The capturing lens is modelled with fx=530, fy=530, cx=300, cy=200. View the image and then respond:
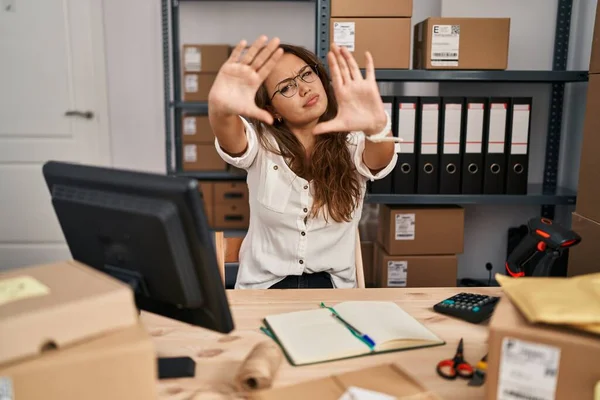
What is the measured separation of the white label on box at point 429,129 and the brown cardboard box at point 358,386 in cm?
147

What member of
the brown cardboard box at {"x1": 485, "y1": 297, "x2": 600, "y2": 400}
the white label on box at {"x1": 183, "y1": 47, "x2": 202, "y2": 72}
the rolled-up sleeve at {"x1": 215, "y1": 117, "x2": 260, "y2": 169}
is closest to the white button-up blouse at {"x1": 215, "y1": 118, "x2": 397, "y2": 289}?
the rolled-up sleeve at {"x1": 215, "y1": 117, "x2": 260, "y2": 169}

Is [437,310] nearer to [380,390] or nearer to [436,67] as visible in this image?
[380,390]

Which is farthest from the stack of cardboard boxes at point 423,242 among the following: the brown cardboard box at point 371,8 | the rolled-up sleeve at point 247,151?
the rolled-up sleeve at point 247,151

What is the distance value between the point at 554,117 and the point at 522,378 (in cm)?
214

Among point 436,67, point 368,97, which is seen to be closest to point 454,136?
point 436,67

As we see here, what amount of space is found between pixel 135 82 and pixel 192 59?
626 millimetres

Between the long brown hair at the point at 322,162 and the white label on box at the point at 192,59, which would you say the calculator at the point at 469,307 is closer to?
the long brown hair at the point at 322,162

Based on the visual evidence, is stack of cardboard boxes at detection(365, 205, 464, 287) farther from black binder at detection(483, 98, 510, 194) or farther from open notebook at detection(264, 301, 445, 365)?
open notebook at detection(264, 301, 445, 365)

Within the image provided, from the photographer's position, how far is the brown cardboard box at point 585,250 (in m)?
1.65

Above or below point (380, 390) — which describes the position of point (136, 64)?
above

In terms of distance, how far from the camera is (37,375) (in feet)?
1.99

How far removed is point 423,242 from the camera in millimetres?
2254

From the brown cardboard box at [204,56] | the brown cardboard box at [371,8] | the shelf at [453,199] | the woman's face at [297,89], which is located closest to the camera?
the woman's face at [297,89]

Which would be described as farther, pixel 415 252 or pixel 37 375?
pixel 415 252
